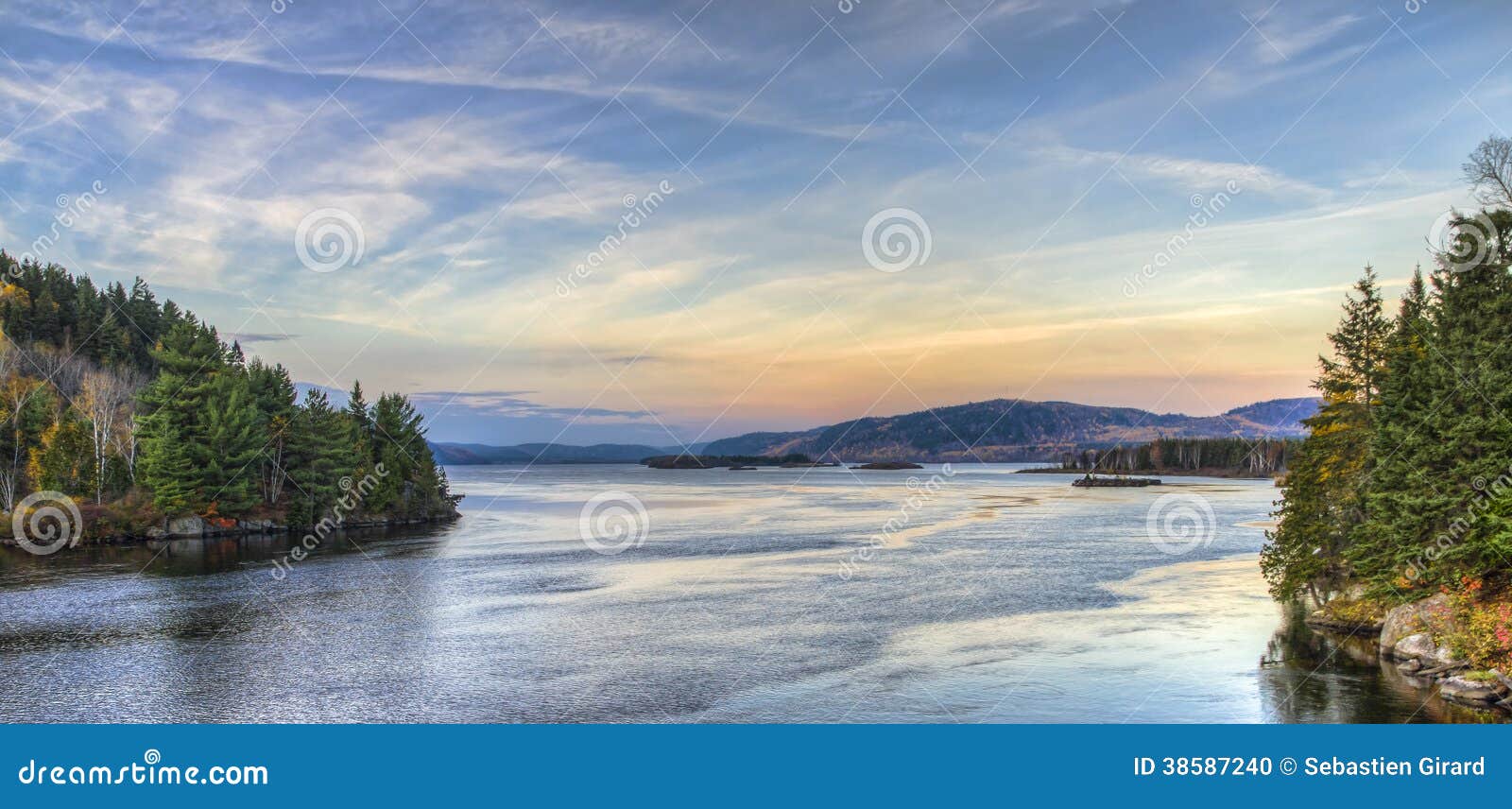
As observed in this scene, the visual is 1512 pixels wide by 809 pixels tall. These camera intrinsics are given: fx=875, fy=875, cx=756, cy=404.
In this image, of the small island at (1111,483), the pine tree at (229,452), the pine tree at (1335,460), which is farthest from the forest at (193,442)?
the small island at (1111,483)

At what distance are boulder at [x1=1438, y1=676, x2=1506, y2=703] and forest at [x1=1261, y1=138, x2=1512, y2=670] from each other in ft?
2.94

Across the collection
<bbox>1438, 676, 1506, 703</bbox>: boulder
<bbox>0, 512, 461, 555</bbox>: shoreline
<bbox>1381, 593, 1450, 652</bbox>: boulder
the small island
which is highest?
<bbox>1381, 593, 1450, 652</bbox>: boulder

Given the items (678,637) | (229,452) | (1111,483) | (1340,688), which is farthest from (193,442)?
(1111,483)

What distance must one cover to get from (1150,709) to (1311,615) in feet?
51.5

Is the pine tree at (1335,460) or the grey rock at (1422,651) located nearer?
the grey rock at (1422,651)

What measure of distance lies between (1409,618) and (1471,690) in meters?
4.90

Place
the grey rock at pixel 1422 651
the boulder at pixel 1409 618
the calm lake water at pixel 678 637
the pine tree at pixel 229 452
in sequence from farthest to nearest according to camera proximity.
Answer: the pine tree at pixel 229 452, the boulder at pixel 1409 618, the grey rock at pixel 1422 651, the calm lake water at pixel 678 637

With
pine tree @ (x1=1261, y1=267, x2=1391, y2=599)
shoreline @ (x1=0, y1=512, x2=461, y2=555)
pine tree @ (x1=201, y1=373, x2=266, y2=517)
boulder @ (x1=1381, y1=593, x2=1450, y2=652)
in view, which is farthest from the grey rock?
pine tree @ (x1=201, y1=373, x2=266, y2=517)

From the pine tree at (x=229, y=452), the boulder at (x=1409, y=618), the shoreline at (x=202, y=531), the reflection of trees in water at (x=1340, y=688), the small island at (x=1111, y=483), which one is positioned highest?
the pine tree at (x=229, y=452)

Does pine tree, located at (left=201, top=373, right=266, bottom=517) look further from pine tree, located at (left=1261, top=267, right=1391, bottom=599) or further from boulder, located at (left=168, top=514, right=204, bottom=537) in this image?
pine tree, located at (left=1261, top=267, right=1391, bottom=599)

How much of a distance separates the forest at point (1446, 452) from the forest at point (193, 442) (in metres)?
63.7

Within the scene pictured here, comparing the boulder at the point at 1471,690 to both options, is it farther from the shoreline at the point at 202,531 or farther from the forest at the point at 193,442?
the shoreline at the point at 202,531

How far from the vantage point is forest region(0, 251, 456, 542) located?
210ft

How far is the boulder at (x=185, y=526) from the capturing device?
64.0m
